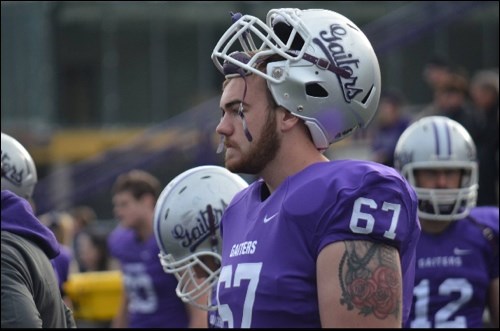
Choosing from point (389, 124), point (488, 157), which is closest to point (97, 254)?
point (389, 124)

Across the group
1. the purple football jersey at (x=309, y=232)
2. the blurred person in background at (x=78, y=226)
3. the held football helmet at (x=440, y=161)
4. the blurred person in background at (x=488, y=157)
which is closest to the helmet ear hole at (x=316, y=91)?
the purple football jersey at (x=309, y=232)

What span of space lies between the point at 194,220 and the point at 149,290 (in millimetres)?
2971

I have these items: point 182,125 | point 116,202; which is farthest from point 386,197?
point 182,125

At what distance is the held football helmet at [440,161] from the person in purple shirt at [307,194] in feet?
7.13

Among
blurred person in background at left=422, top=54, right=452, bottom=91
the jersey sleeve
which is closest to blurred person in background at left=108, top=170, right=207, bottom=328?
blurred person in background at left=422, top=54, right=452, bottom=91

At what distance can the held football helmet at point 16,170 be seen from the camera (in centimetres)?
536

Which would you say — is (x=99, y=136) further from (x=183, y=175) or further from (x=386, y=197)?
(x=386, y=197)

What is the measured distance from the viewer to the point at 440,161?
5617 millimetres

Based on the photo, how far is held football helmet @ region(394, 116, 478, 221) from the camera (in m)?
5.44

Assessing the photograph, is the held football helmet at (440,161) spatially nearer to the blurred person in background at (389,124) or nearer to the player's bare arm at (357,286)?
the player's bare arm at (357,286)

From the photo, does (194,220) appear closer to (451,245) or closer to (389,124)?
(451,245)

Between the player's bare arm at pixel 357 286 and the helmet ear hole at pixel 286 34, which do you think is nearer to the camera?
the player's bare arm at pixel 357 286

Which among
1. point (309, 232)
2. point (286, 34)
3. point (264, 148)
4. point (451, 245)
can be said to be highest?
point (286, 34)

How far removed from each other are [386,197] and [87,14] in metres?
16.0
